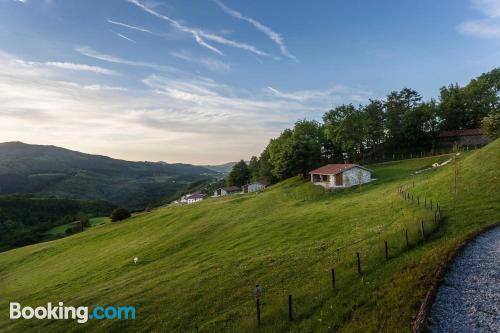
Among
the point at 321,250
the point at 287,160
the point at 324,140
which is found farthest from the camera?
the point at 324,140

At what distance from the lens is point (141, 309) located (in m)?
21.1

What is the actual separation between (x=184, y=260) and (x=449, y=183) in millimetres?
37953

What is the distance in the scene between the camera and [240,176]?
15800 cm

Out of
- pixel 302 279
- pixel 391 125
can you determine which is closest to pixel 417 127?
pixel 391 125

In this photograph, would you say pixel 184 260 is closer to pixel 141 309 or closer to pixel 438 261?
pixel 141 309

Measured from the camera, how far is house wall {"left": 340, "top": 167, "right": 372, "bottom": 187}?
69375 millimetres

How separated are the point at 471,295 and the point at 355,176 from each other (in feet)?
196

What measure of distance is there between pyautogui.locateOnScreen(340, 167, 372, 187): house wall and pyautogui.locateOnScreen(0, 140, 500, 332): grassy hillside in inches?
834

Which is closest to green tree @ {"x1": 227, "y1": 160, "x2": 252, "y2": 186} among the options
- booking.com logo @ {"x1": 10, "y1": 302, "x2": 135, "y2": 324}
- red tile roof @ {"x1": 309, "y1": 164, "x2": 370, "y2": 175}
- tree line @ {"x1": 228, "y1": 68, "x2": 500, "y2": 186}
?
tree line @ {"x1": 228, "y1": 68, "x2": 500, "y2": 186}

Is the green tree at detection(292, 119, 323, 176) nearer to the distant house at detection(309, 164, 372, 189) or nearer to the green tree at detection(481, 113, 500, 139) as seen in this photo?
the distant house at detection(309, 164, 372, 189)

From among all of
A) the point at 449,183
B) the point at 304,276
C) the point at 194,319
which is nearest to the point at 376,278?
the point at 304,276

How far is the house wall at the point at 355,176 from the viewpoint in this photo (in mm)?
69375

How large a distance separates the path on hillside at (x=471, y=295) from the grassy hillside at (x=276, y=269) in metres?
0.87

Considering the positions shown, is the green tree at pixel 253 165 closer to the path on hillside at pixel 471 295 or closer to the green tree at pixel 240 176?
the green tree at pixel 240 176
